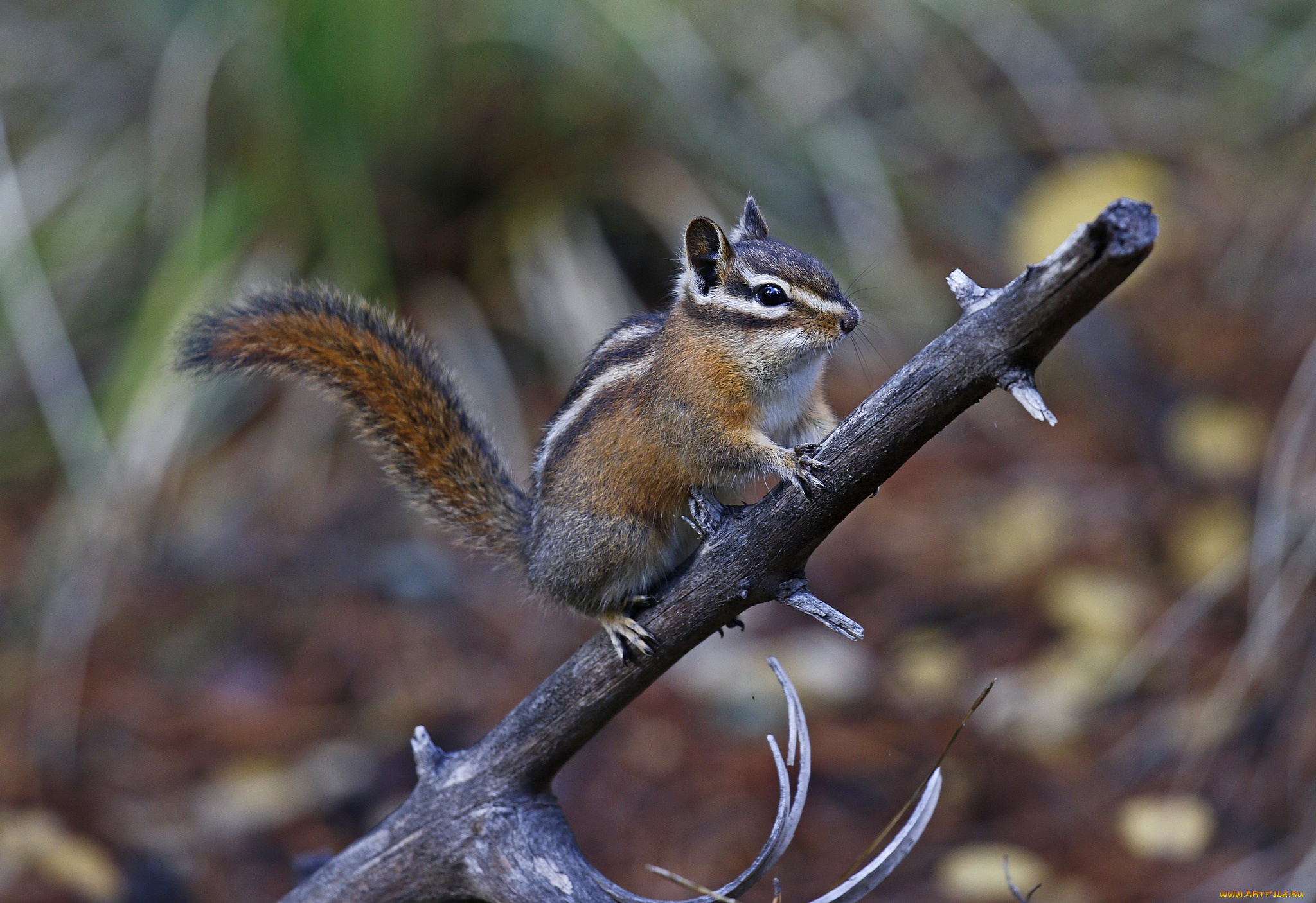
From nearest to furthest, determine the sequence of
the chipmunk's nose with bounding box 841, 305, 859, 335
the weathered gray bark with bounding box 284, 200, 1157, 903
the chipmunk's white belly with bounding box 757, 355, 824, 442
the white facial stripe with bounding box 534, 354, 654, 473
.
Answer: the weathered gray bark with bounding box 284, 200, 1157, 903 < the chipmunk's nose with bounding box 841, 305, 859, 335 < the chipmunk's white belly with bounding box 757, 355, 824, 442 < the white facial stripe with bounding box 534, 354, 654, 473

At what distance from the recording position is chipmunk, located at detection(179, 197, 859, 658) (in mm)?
1975

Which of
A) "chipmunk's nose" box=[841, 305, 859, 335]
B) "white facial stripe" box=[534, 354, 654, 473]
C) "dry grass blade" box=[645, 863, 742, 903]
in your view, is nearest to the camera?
"dry grass blade" box=[645, 863, 742, 903]

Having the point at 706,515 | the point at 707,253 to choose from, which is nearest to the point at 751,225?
the point at 707,253

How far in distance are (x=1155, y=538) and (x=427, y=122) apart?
2918mm

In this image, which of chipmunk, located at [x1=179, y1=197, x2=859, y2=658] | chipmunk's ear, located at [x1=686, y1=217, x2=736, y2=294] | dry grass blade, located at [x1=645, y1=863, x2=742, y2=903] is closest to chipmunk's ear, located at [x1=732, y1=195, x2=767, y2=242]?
chipmunk, located at [x1=179, y1=197, x2=859, y2=658]

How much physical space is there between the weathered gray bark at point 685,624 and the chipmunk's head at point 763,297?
50cm

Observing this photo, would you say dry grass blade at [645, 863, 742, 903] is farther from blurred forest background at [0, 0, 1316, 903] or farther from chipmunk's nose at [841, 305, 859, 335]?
blurred forest background at [0, 0, 1316, 903]

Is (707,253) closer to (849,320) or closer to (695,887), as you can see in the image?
(849,320)

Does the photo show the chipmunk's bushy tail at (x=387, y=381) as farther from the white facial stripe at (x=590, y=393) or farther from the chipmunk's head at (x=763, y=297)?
the chipmunk's head at (x=763, y=297)

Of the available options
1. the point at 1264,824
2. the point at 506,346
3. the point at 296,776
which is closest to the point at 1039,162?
the point at 506,346

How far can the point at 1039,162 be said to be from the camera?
187 inches

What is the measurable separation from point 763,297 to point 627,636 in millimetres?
684

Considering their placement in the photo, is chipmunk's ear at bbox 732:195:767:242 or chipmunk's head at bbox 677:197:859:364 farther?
chipmunk's ear at bbox 732:195:767:242

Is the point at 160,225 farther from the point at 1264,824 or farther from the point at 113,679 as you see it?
Result: the point at 1264,824
